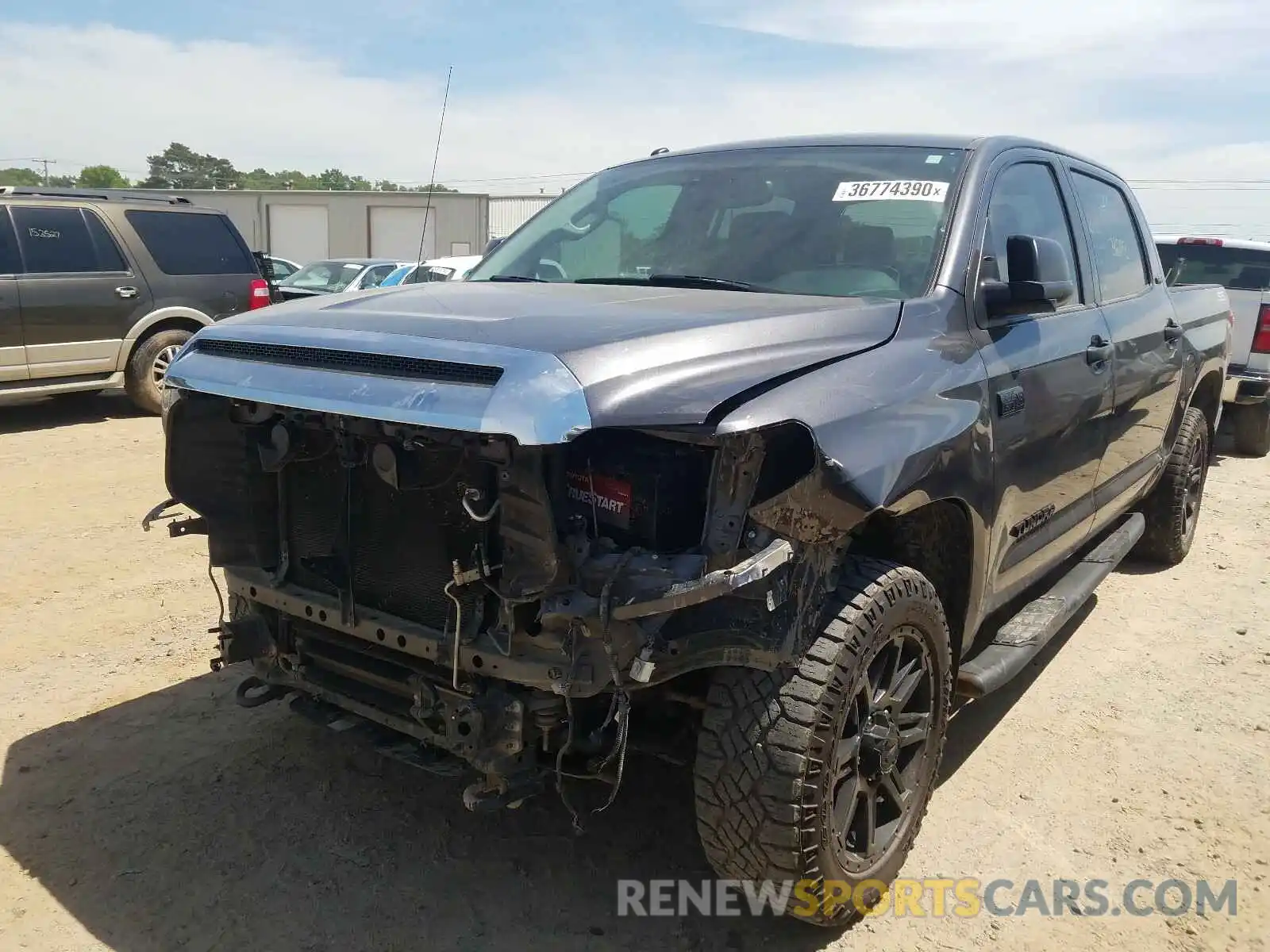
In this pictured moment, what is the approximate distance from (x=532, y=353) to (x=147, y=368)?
326 inches

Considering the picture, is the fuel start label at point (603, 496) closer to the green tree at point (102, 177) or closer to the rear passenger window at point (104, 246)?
the rear passenger window at point (104, 246)

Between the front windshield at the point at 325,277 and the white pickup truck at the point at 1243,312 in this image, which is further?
the front windshield at the point at 325,277

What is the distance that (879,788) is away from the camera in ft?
9.34

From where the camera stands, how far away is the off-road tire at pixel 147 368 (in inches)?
366

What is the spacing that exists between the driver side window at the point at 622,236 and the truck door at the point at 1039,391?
112 cm

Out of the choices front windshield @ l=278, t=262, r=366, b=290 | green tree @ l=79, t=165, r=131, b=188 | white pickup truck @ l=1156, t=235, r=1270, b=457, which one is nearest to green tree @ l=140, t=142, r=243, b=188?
green tree @ l=79, t=165, r=131, b=188

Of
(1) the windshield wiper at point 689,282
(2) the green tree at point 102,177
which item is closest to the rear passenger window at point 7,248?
(1) the windshield wiper at point 689,282

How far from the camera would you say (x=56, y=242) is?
8.92 metres

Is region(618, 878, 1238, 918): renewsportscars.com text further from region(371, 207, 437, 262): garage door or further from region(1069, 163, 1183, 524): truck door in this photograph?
region(371, 207, 437, 262): garage door

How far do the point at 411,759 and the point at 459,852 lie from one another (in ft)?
1.49

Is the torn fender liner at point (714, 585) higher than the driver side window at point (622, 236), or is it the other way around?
the driver side window at point (622, 236)

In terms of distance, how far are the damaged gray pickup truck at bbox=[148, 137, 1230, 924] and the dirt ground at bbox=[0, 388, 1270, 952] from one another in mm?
331

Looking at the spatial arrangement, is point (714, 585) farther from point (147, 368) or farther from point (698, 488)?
point (147, 368)

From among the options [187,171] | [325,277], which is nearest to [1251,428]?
[325,277]
